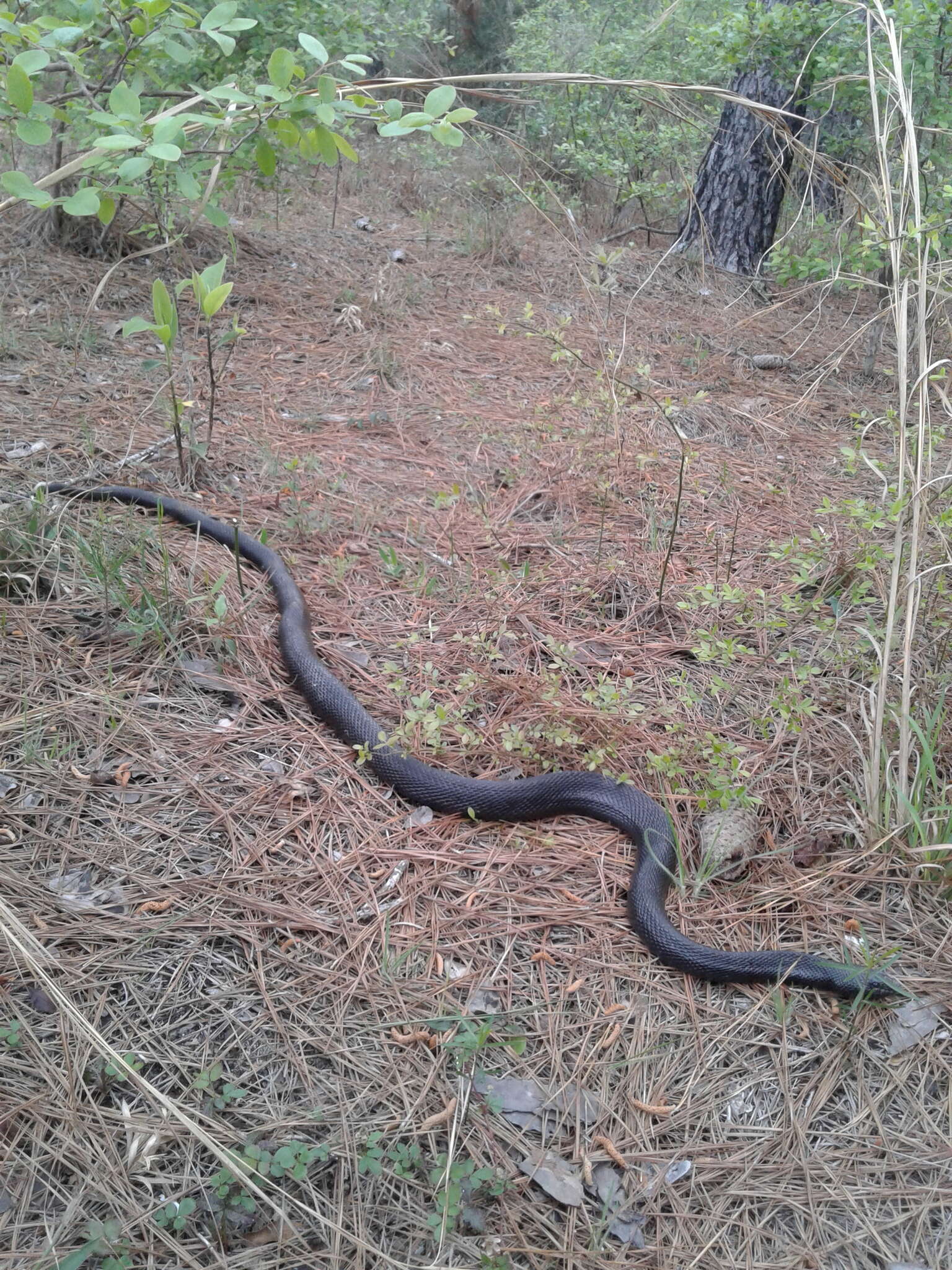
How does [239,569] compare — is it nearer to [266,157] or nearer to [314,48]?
[266,157]

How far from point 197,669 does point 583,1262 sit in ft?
6.30

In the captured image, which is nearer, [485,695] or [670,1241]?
[670,1241]

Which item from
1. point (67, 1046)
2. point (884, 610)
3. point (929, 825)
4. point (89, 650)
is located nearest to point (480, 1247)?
point (67, 1046)

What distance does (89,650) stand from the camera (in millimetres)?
2627

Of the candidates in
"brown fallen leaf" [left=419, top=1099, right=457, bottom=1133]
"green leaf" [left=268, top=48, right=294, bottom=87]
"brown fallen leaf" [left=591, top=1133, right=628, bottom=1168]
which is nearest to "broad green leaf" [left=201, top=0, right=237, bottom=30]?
"green leaf" [left=268, top=48, right=294, bottom=87]

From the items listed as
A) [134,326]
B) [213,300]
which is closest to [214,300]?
[213,300]

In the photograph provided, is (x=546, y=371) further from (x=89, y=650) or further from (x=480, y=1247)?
(x=480, y=1247)

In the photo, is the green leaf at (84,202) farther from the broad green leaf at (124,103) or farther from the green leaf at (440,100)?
the green leaf at (440,100)

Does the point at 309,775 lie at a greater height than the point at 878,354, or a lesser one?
lesser

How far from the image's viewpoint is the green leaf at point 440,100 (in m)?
1.77

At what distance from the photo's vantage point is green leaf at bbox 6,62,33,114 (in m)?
1.61

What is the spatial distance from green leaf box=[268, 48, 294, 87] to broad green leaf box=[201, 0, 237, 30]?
0.51ft

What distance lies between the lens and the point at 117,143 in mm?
1599

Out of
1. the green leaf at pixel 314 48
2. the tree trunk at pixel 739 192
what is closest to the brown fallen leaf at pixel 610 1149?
the green leaf at pixel 314 48
